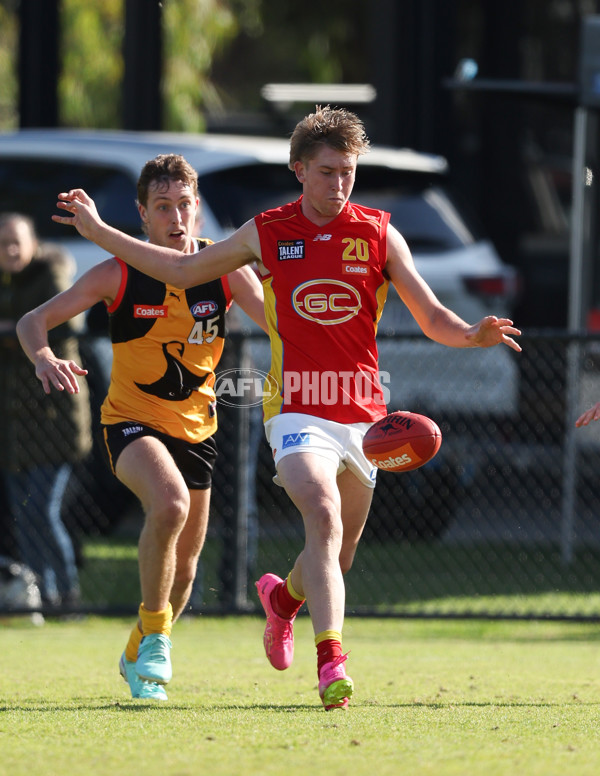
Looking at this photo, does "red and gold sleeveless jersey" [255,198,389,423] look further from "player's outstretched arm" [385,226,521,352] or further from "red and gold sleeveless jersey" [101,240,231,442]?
"red and gold sleeveless jersey" [101,240,231,442]

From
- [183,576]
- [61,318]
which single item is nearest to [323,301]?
[61,318]

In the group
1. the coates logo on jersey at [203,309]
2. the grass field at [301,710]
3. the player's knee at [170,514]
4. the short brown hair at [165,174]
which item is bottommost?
the grass field at [301,710]

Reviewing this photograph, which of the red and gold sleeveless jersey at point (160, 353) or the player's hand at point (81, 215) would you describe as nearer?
the player's hand at point (81, 215)

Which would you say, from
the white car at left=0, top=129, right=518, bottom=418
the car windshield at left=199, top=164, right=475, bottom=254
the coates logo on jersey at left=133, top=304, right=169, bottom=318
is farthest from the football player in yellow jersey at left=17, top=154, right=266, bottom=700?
the car windshield at left=199, top=164, right=475, bottom=254

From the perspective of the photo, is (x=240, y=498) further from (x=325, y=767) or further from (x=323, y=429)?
(x=325, y=767)

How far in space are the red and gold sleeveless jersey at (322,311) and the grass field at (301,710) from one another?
116 cm

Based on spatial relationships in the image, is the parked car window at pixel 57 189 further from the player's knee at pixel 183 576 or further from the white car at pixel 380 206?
the player's knee at pixel 183 576

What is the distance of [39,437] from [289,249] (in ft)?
12.0

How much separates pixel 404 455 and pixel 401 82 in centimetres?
922

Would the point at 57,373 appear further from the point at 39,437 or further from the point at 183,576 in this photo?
the point at 39,437

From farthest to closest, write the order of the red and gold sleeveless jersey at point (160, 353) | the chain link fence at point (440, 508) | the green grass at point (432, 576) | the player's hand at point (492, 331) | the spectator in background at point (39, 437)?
the green grass at point (432, 576) < the chain link fence at point (440, 508) < the spectator in background at point (39, 437) < the red and gold sleeveless jersey at point (160, 353) < the player's hand at point (492, 331)

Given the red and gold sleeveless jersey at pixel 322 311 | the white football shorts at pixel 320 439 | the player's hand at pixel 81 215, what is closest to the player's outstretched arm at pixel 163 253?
the player's hand at pixel 81 215

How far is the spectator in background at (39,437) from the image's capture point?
28.3 ft

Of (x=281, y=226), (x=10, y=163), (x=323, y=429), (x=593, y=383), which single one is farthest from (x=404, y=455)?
(x=10, y=163)
